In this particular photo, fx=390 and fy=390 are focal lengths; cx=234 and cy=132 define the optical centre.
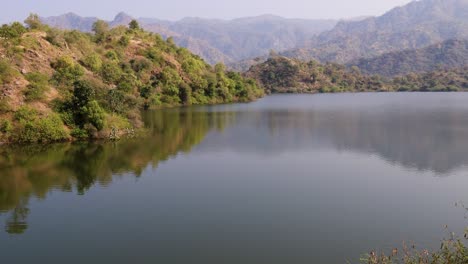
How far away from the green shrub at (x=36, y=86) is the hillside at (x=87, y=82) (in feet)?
0.39

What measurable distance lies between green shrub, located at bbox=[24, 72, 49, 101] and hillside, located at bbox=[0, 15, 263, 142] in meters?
0.12

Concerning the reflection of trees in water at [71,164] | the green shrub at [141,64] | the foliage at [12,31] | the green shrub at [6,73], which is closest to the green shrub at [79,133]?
the reflection of trees in water at [71,164]

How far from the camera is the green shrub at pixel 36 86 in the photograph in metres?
51.0

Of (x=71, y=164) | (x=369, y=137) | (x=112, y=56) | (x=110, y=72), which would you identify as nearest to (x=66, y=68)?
(x=110, y=72)

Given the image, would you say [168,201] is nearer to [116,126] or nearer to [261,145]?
[261,145]

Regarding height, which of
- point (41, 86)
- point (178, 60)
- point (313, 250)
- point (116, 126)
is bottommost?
point (313, 250)

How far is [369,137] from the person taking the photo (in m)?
54.8

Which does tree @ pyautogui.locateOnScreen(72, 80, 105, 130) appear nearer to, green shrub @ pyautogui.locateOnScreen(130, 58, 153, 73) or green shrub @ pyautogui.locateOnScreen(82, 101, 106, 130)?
green shrub @ pyautogui.locateOnScreen(82, 101, 106, 130)

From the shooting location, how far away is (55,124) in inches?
1966

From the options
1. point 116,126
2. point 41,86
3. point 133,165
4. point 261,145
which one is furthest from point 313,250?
point 41,86

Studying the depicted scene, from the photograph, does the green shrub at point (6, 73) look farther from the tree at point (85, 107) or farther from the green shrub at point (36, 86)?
the tree at point (85, 107)

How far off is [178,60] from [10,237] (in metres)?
115

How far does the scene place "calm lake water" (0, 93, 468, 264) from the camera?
68.1ft

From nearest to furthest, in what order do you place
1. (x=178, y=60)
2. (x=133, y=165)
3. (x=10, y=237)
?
(x=10, y=237), (x=133, y=165), (x=178, y=60)
